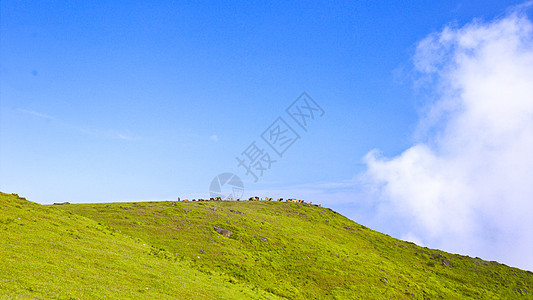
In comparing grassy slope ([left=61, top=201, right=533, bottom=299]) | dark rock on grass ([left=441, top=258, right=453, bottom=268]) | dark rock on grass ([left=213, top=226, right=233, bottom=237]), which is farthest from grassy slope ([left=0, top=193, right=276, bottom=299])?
dark rock on grass ([left=441, top=258, right=453, bottom=268])

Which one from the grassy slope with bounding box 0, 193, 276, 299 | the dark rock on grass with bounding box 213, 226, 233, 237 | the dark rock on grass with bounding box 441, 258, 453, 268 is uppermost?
the dark rock on grass with bounding box 441, 258, 453, 268

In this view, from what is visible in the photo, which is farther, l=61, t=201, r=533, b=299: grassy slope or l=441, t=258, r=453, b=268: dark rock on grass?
l=441, t=258, r=453, b=268: dark rock on grass

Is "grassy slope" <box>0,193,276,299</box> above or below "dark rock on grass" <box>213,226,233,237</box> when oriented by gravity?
below

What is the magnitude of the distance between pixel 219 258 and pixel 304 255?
18218mm

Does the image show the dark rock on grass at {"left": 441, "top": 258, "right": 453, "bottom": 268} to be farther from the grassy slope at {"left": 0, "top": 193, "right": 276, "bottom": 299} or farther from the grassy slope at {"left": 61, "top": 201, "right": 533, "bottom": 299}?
the grassy slope at {"left": 0, "top": 193, "right": 276, "bottom": 299}

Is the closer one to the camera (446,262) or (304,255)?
(304,255)

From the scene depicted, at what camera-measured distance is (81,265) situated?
30.2 metres

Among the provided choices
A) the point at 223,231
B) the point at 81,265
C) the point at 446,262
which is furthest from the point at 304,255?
the point at 446,262

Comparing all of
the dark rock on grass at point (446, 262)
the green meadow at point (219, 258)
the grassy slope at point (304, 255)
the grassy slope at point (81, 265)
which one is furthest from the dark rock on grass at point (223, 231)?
the dark rock on grass at point (446, 262)

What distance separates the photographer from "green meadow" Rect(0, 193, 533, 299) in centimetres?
2864

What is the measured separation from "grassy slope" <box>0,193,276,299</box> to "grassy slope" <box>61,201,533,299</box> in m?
6.65

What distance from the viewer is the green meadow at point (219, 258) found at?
2864 cm

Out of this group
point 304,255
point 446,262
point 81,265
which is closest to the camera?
point 81,265

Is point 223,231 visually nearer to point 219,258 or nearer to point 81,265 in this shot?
point 219,258
